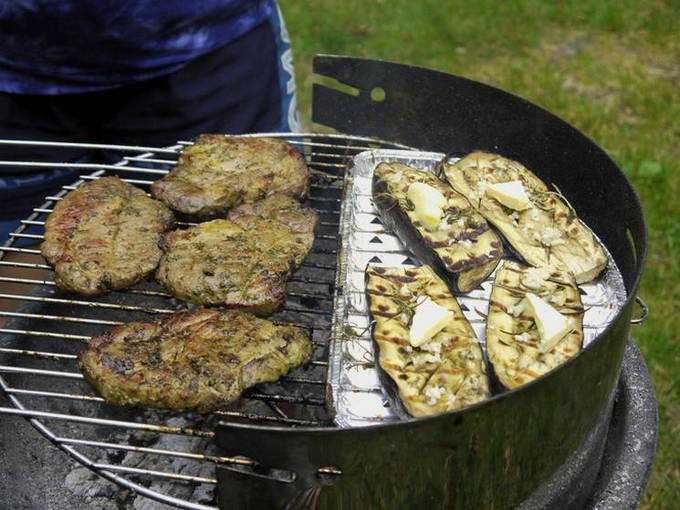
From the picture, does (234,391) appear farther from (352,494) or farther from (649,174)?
(649,174)

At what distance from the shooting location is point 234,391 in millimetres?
2340

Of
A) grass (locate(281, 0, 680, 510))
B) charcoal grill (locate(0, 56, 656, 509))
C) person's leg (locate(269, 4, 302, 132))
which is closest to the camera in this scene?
charcoal grill (locate(0, 56, 656, 509))

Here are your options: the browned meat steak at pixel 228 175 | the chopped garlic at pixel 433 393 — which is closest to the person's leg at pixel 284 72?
the browned meat steak at pixel 228 175

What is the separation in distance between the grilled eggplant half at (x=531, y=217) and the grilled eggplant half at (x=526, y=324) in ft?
0.39

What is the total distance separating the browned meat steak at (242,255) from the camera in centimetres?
271

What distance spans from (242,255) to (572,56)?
604 centimetres

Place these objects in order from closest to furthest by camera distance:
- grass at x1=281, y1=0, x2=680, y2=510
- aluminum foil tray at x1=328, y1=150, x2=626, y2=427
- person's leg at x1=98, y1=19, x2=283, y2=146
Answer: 1. aluminum foil tray at x1=328, y1=150, x2=626, y2=427
2. person's leg at x1=98, y1=19, x2=283, y2=146
3. grass at x1=281, y1=0, x2=680, y2=510

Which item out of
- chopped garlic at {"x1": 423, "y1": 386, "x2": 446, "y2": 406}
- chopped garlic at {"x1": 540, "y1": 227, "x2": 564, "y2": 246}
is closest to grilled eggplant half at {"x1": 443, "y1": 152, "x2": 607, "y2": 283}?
chopped garlic at {"x1": 540, "y1": 227, "x2": 564, "y2": 246}

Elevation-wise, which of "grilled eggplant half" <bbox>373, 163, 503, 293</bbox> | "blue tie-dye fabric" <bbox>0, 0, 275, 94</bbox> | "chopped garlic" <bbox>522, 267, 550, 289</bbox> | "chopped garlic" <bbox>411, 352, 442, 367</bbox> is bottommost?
"chopped garlic" <bbox>411, 352, 442, 367</bbox>

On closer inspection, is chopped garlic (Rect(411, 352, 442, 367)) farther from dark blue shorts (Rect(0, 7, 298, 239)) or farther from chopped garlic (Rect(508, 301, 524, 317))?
dark blue shorts (Rect(0, 7, 298, 239))

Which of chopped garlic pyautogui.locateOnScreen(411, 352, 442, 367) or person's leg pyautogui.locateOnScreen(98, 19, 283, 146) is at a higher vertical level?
person's leg pyautogui.locateOnScreen(98, 19, 283, 146)

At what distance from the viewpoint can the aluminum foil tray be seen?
2.28 metres

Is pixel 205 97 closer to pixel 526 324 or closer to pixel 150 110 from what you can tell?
pixel 150 110

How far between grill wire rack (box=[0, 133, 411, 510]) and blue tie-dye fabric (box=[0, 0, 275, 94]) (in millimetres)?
564
